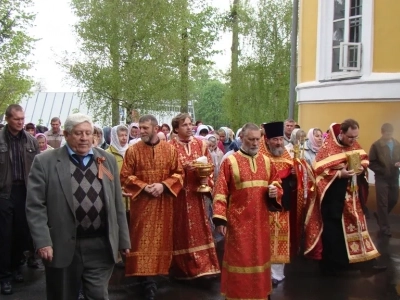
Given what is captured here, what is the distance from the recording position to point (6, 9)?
18.9 metres

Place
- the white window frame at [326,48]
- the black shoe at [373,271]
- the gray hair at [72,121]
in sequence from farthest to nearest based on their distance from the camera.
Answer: the white window frame at [326,48] < the black shoe at [373,271] < the gray hair at [72,121]

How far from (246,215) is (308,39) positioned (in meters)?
9.58

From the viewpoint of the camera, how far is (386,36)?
1197cm

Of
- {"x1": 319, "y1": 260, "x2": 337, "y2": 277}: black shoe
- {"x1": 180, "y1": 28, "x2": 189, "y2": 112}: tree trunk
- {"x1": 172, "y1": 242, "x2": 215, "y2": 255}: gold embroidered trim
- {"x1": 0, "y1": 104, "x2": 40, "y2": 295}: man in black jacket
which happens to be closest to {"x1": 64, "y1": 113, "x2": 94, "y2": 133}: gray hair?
{"x1": 0, "y1": 104, "x2": 40, "y2": 295}: man in black jacket

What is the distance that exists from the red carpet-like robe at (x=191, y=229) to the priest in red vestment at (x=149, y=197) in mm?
→ 444

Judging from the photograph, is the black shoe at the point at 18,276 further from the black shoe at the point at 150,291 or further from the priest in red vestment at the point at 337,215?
the priest in red vestment at the point at 337,215

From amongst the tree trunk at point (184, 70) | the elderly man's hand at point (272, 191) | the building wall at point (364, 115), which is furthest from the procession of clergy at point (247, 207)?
the tree trunk at point (184, 70)

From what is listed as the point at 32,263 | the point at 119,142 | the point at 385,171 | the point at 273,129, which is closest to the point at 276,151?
the point at 273,129

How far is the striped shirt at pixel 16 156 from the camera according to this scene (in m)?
6.48

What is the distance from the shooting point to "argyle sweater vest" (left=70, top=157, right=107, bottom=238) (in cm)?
434

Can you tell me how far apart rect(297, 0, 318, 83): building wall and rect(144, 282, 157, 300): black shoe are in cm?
885

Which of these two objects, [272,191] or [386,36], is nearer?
[272,191]

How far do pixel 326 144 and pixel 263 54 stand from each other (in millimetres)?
17564

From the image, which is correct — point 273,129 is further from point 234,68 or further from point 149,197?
point 234,68
